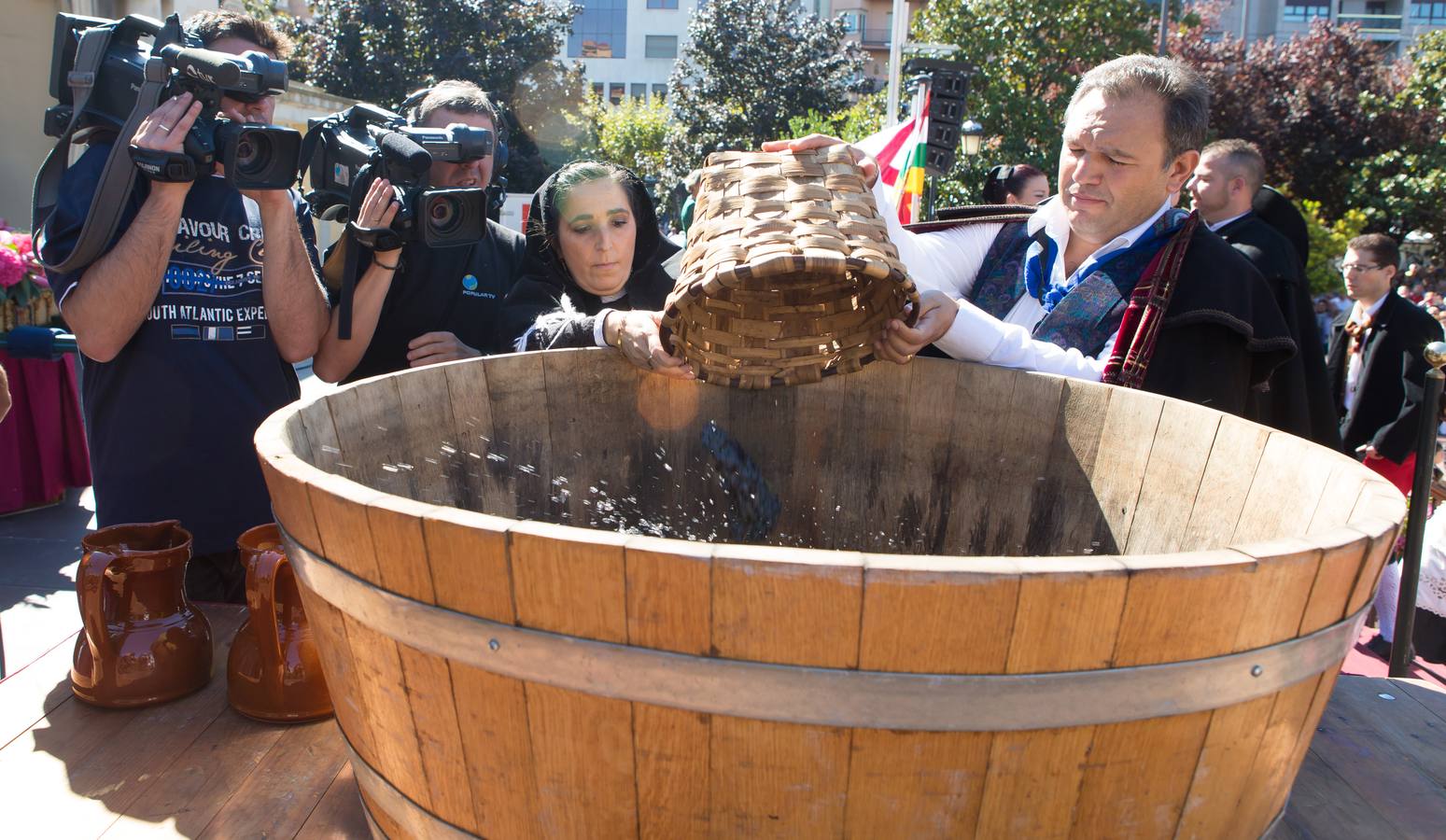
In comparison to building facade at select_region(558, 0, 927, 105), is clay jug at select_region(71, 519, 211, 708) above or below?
below

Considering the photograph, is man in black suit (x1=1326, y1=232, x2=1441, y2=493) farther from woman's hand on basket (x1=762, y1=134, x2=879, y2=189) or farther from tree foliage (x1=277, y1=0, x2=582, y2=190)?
tree foliage (x1=277, y1=0, x2=582, y2=190)

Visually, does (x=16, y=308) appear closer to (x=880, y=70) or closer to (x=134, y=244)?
(x=134, y=244)

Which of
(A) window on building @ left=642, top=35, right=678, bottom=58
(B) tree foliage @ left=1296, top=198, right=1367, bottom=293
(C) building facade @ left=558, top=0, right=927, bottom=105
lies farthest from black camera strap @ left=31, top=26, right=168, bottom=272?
(A) window on building @ left=642, top=35, right=678, bottom=58

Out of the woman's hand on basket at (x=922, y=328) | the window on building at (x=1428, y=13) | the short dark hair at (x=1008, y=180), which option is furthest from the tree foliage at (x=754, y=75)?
the window on building at (x=1428, y=13)

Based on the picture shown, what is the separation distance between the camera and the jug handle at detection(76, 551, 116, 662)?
1.71 meters

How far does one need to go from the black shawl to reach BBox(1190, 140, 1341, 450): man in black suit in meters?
1.49

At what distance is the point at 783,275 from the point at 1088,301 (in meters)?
0.71

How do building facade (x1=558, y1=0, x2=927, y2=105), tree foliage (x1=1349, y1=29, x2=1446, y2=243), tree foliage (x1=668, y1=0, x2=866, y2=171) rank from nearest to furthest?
tree foliage (x1=1349, y1=29, x2=1446, y2=243) < tree foliage (x1=668, y1=0, x2=866, y2=171) < building facade (x1=558, y1=0, x2=927, y2=105)

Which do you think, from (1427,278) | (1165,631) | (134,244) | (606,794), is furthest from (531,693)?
(1427,278)

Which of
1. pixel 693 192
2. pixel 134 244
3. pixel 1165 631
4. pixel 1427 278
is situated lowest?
pixel 1427 278

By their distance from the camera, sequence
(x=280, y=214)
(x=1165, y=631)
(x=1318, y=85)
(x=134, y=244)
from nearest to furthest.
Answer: (x=1165, y=631), (x=134, y=244), (x=280, y=214), (x=1318, y=85)

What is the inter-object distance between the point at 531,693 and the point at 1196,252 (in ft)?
5.77

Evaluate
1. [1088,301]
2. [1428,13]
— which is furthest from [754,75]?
[1428,13]

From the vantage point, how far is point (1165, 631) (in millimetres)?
1075
